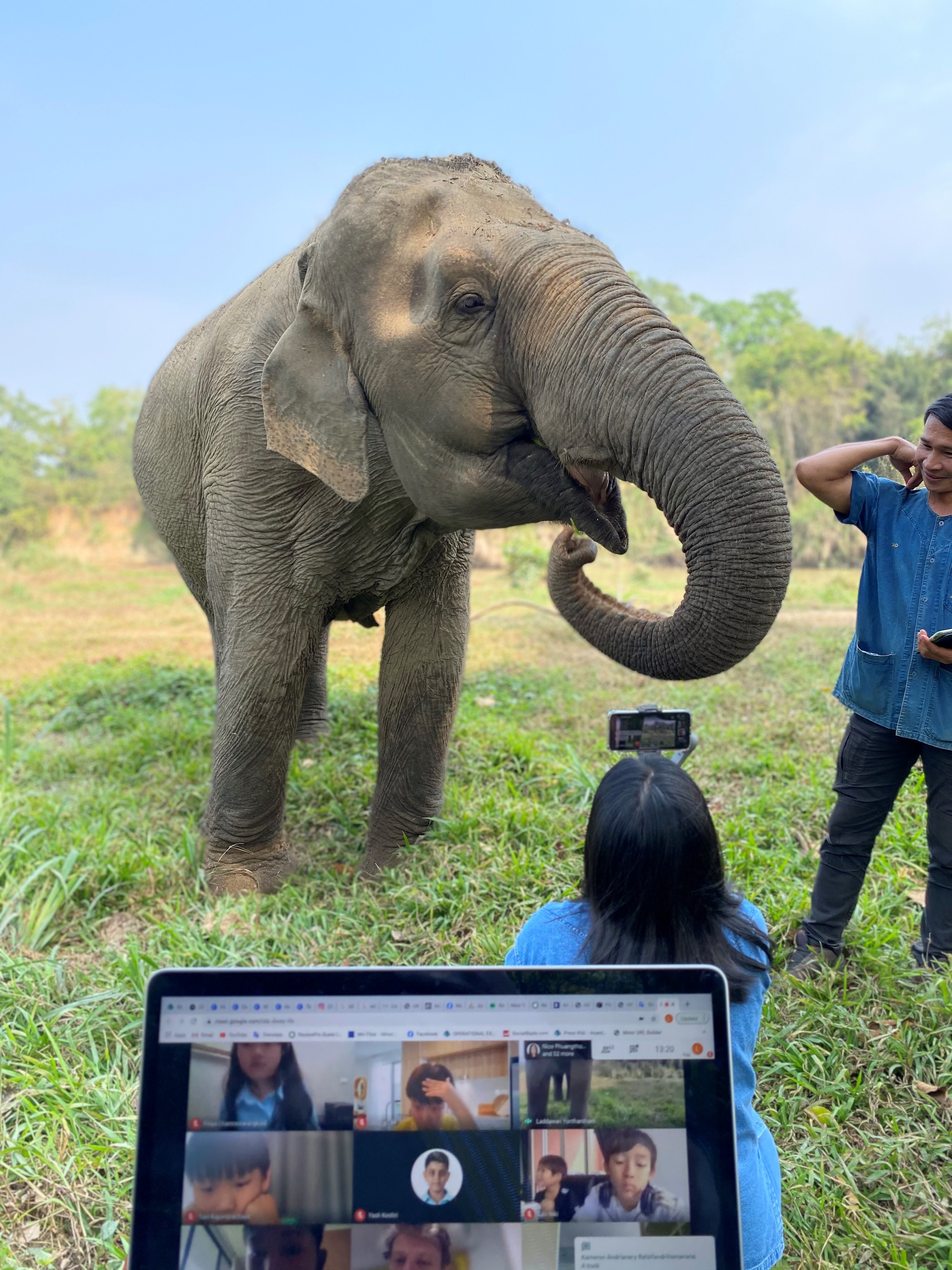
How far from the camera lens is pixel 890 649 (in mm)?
3180

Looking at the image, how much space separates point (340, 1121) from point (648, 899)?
66cm

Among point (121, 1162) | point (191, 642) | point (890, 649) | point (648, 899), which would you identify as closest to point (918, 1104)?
point (890, 649)

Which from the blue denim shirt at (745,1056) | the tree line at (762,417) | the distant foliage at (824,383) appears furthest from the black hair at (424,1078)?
the distant foliage at (824,383)

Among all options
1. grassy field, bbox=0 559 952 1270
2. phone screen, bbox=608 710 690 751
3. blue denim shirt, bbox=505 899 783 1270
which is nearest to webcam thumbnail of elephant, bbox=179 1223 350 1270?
blue denim shirt, bbox=505 899 783 1270

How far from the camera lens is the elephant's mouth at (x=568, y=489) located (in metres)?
2.82

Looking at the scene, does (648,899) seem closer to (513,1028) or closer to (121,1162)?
(513,1028)

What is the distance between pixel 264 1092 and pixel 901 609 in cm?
254

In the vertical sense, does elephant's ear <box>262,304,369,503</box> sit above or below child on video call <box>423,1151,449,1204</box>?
above

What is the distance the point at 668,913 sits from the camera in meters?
1.71

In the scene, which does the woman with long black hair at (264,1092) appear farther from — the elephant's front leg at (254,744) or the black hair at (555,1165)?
the elephant's front leg at (254,744)

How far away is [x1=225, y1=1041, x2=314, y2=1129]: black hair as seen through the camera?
123 centimetres

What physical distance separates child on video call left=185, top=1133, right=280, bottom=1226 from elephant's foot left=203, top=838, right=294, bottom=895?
302 cm

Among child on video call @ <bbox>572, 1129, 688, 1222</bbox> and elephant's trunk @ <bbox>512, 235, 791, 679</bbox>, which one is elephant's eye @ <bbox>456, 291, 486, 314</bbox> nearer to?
elephant's trunk @ <bbox>512, 235, 791, 679</bbox>

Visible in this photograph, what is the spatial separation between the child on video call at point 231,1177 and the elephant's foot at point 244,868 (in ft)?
9.91
